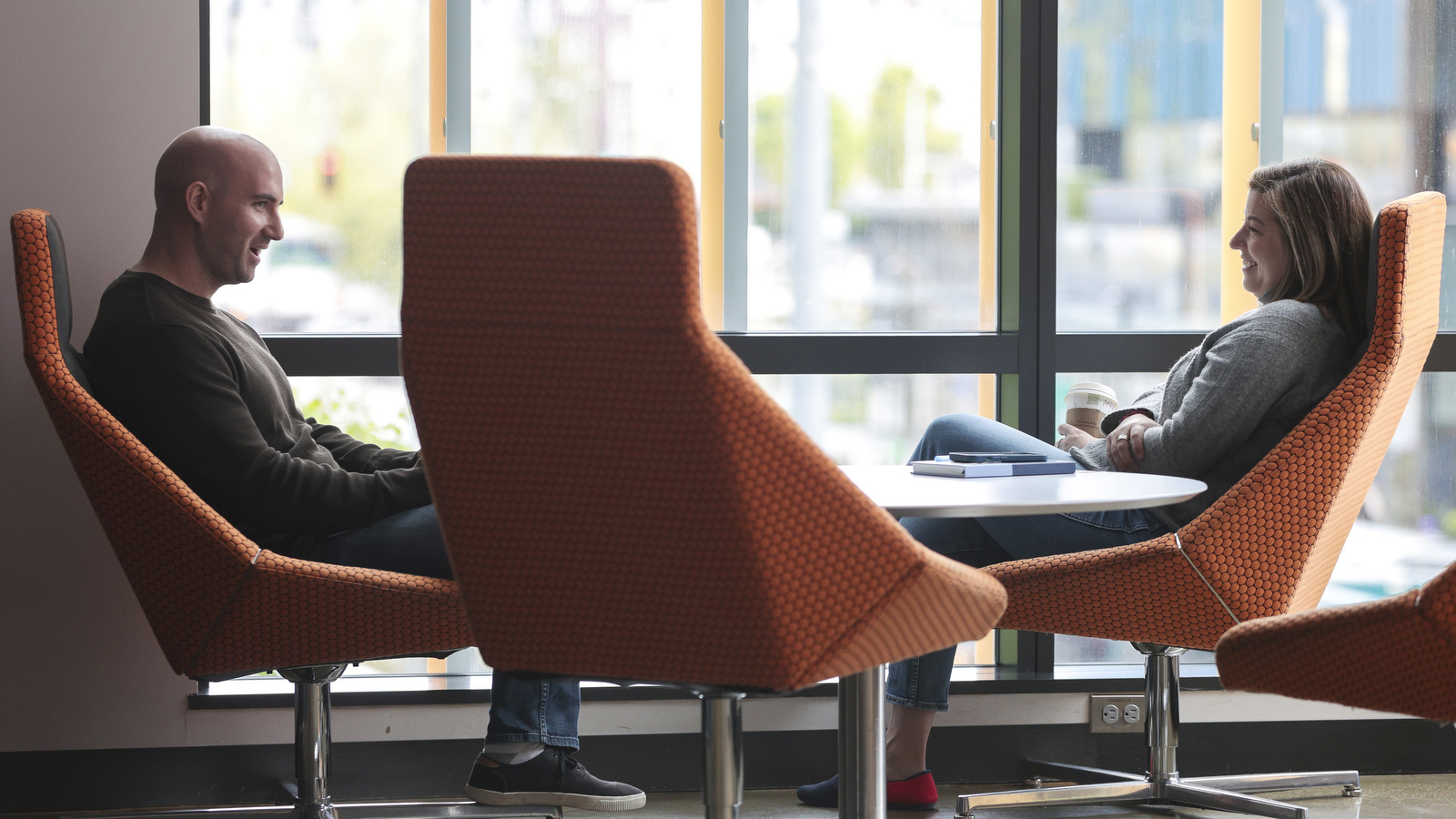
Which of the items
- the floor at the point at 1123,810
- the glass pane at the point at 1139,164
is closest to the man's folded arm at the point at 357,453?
the floor at the point at 1123,810

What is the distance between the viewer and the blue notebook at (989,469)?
1.77 meters

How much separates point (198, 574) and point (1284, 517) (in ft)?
5.26

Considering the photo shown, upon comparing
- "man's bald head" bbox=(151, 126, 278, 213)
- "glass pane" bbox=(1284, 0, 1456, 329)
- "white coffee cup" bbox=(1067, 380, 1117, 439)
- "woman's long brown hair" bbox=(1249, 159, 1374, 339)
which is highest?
"glass pane" bbox=(1284, 0, 1456, 329)

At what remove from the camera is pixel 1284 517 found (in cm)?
187

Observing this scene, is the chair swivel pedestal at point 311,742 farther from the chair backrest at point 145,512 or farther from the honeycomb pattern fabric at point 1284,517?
the honeycomb pattern fabric at point 1284,517

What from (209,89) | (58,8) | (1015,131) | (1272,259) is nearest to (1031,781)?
(1272,259)

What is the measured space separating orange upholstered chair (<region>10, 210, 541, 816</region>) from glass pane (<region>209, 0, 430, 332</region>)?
0.83m

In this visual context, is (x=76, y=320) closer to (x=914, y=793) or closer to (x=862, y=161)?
(x=862, y=161)

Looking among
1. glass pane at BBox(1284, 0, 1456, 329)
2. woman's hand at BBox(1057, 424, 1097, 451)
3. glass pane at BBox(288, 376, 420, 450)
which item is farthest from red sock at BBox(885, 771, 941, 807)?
glass pane at BBox(1284, 0, 1456, 329)

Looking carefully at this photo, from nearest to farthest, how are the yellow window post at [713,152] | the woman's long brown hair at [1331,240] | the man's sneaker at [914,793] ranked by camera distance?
the woman's long brown hair at [1331,240], the man's sneaker at [914,793], the yellow window post at [713,152]

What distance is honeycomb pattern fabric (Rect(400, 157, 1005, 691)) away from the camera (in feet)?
3.81

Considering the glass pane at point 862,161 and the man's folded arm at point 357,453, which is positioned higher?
the glass pane at point 862,161

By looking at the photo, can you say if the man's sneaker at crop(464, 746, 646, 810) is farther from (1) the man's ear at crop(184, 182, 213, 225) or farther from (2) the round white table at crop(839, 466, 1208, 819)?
(1) the man's ear at crop(184, 182, 213, 225)

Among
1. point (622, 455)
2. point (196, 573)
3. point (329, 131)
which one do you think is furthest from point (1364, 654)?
point (329, 131)
